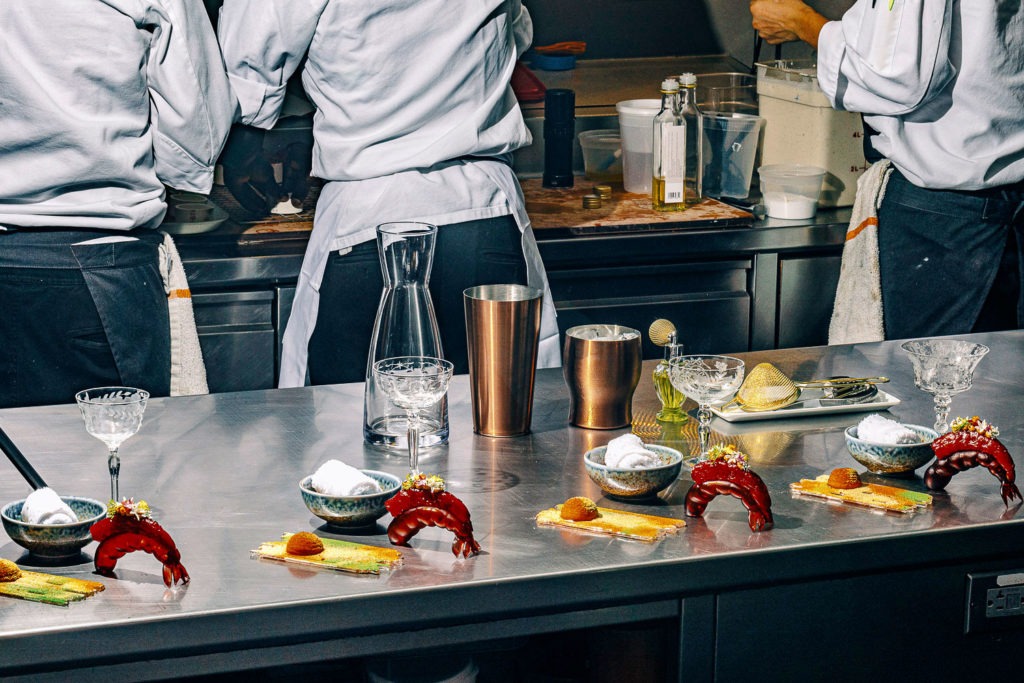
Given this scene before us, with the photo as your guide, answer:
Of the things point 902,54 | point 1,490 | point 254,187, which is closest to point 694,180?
point 902,54


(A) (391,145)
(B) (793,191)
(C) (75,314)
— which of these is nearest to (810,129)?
(B) (793,191)

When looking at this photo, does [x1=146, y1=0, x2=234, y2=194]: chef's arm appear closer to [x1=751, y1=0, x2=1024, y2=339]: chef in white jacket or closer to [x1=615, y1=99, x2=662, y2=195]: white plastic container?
[x1=615, y1=99, x2=662, y2=195]: white plastic container

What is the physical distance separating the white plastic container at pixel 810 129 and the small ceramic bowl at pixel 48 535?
2.46 m

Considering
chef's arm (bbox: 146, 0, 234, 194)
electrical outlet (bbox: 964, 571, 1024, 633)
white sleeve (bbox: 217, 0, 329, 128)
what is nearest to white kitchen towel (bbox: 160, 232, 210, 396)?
chef's arm (bbox: 146, 0, 234, 194)

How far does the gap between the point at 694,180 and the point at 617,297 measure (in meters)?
0.47

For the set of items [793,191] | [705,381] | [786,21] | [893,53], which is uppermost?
[786,21]

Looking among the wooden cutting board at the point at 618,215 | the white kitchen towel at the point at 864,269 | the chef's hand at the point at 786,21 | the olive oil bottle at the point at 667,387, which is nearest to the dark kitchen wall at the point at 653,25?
the chef's hand at the point at 786,21

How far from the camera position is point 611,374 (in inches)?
70.9

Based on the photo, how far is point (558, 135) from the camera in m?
3.56

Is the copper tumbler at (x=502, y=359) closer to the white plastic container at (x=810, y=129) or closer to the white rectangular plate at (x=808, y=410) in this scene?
the white rectangular plate at (x=808, y=410)

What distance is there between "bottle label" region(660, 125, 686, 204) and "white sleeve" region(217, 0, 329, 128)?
97 cm

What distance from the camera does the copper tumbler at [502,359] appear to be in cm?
175

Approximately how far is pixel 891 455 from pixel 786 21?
218 cm

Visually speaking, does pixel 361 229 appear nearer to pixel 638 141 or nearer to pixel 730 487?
pixel 638 141
